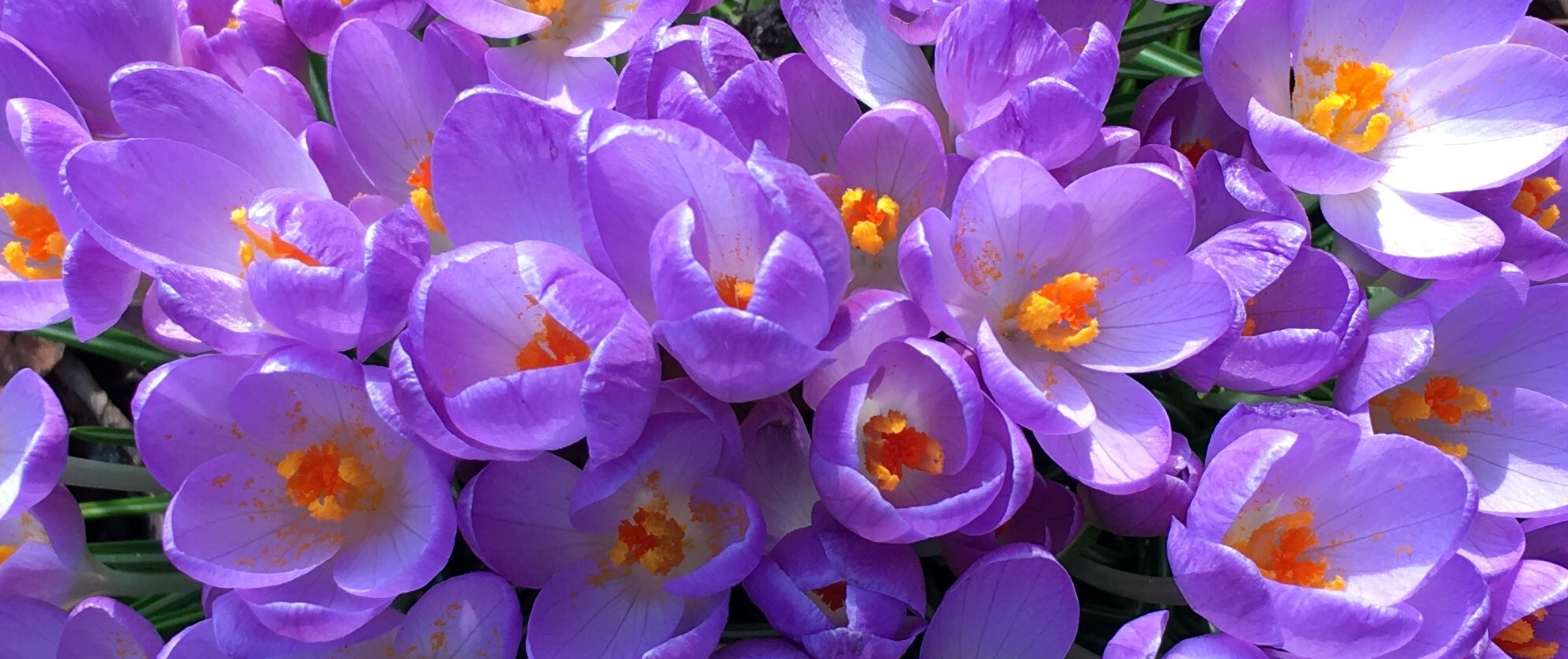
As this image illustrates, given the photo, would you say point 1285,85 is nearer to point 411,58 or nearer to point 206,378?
point 411,58


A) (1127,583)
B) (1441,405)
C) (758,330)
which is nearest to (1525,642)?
(1441,405)

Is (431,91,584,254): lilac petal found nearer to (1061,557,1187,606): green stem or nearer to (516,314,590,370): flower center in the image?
(516,314,590,370): flower center

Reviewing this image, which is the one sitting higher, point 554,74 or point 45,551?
point 554,74

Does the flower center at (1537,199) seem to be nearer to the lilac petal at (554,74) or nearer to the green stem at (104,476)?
the lilac petal at (554,74)

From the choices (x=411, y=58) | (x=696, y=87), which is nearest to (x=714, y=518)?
(x=696, y=87)

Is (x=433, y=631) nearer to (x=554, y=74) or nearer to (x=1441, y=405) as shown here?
(x=554, y=74)

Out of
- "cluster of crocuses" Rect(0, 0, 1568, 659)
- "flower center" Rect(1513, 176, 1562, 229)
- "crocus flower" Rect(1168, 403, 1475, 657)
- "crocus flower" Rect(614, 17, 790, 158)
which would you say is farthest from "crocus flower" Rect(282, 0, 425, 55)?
"flower center" Rect(1513, 176, 1562, 229)

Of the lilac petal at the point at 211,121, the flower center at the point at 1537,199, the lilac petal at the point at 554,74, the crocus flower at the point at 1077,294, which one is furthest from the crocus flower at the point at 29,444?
the flower center at the point at 1537,199
